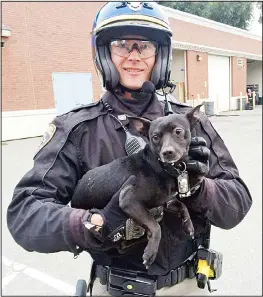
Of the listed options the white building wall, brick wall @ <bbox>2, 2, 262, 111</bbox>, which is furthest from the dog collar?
the white building wall

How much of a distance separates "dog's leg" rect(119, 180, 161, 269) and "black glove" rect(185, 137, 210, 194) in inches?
10.7

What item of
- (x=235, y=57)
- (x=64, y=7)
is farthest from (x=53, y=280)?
(x=235, y=57)

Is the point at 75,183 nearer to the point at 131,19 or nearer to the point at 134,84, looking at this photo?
the point at 134,84

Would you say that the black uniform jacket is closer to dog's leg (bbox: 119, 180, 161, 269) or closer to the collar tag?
the collar tag

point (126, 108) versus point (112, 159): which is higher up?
point (126, 108)

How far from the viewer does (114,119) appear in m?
1.90

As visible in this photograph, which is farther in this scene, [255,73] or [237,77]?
[255,73]

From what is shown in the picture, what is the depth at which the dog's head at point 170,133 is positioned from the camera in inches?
64.8

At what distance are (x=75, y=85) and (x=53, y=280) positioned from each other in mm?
12080

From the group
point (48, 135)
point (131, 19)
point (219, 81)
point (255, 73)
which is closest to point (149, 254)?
point (48, 135)

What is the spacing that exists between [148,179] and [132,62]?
711 millimetres

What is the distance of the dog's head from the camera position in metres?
1.65

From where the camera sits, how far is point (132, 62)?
1983 mm

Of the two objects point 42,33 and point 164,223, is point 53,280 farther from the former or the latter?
point 42,33
